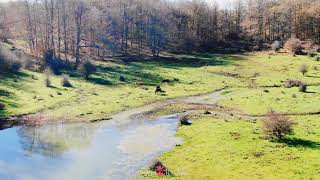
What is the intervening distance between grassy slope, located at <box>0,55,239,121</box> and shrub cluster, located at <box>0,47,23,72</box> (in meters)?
2.19

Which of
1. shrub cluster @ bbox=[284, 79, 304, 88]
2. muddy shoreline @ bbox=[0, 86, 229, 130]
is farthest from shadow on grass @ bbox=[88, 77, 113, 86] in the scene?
shrub cluster @ bbox=[284, 79, 304, 88]

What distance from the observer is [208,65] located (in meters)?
101

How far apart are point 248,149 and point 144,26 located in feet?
312

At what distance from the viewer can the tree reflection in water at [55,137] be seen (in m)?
39.4

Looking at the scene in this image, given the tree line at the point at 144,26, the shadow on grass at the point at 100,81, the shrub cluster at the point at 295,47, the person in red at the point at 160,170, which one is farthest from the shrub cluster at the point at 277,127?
the shrub cluster at the point at 295,47

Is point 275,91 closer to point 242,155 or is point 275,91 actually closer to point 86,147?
point 242,155

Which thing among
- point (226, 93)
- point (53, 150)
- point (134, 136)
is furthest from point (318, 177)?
point (226, 93)

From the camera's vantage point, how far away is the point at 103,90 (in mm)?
68125

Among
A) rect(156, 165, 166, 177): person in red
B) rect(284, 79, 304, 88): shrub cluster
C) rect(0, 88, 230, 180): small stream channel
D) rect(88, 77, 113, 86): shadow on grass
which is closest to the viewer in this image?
rect(156, 165, 166, 177): person in red

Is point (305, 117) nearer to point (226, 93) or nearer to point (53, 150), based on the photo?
point (226, 93)

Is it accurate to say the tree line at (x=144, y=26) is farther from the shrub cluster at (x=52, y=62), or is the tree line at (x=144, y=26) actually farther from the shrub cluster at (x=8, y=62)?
the shrub cluster at (x=8, y=62)

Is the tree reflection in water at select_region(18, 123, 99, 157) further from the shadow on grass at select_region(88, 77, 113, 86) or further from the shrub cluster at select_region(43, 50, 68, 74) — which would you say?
the shrub cluster at select_region(43, 50, 68, 74)

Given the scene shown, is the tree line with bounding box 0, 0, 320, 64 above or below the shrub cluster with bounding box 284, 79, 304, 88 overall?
above

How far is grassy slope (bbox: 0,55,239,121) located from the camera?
54750mm
